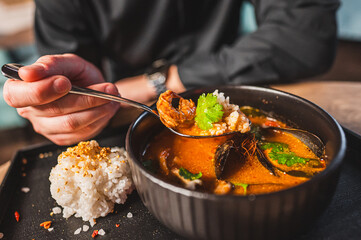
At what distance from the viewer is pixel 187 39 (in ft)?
8.92

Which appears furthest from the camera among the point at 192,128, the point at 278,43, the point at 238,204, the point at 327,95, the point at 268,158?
the point at 278,43

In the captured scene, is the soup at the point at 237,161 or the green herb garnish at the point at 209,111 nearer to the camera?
the soup at the point at 237,161

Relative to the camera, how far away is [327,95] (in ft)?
6.43

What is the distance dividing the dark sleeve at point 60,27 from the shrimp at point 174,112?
1.67 meters

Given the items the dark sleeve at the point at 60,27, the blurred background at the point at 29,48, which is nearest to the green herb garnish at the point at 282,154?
the dark sleeve at the point at 60,27

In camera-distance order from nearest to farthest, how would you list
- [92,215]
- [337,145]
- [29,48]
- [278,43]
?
[337,145], [92,215], [278,43], [29,48]

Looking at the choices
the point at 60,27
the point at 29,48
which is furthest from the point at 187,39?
the point at 29,48

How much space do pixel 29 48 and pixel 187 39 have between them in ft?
11.2

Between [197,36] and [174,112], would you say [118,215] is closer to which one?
[174,112]

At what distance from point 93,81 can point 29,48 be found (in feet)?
12.8

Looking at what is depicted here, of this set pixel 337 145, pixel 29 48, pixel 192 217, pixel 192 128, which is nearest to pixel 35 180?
pixel 192 128

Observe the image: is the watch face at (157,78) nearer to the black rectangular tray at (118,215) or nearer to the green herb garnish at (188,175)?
the black rectangular tray at (118,215)

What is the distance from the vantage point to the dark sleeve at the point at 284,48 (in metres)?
2.26

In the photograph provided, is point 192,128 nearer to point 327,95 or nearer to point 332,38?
point 327,95
